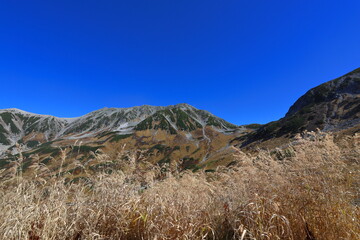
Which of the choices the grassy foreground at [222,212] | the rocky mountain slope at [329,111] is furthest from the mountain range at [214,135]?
the grassy foreground at [222,212]

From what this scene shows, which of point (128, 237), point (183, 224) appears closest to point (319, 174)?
point (183, 224)

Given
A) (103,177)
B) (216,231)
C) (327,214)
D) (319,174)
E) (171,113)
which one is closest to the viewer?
(327,214)

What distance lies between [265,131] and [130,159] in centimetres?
8644

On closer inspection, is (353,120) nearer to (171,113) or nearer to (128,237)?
(128,237)

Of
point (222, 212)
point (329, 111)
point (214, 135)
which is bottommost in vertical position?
point (222, 212)

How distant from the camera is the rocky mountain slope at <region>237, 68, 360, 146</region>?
187 ft

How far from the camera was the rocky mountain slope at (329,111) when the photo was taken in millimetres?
57125

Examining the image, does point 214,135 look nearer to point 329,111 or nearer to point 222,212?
point 329,111

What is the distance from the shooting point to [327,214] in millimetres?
3027

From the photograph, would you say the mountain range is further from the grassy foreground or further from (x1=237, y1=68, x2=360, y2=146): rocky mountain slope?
the grassy foreground

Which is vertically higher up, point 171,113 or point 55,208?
point 171,113

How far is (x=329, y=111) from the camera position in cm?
6662

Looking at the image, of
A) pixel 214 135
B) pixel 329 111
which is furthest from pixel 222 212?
pixel 214 135

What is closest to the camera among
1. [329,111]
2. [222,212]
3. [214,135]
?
[222,212]
